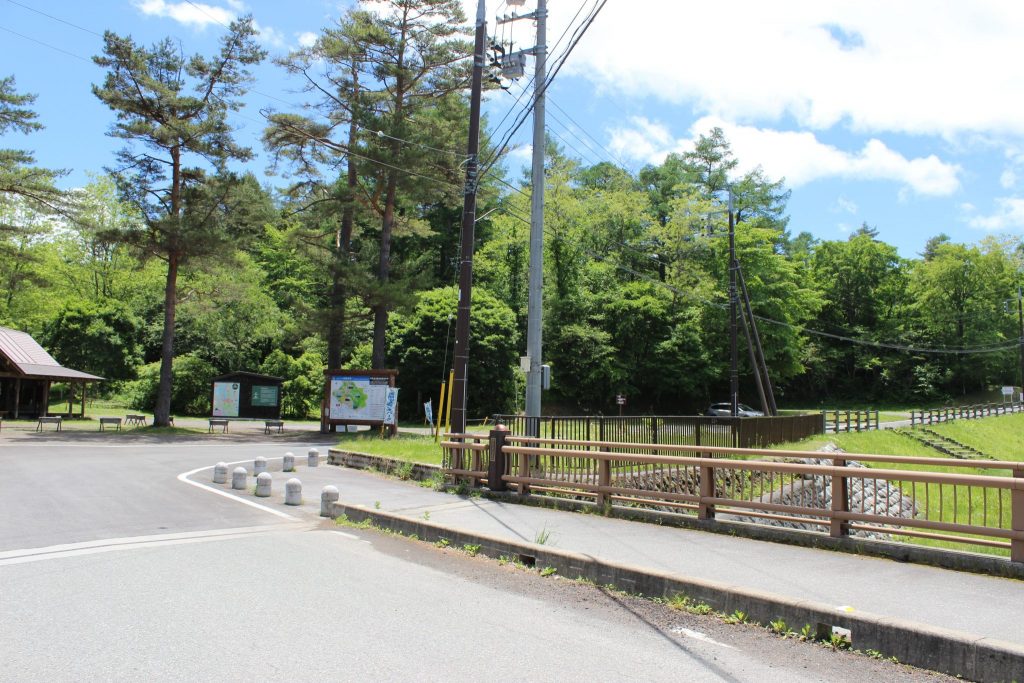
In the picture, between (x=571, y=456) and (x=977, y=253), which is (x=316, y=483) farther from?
(x=977, y=253)

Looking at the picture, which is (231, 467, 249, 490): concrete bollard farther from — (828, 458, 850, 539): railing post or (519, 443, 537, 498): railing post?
(828, 458, 850, 539): railing post

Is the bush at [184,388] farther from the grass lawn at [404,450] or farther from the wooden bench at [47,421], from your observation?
the grass lawn at [404,450]

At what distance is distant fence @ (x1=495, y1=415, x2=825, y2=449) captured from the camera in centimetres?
1583

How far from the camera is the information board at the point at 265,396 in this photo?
4328 centimetres

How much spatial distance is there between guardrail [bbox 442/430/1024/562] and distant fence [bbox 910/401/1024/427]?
28.3 metres

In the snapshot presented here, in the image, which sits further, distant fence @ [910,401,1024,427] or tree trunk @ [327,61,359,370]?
distant fence @ [910,401,1024,427]

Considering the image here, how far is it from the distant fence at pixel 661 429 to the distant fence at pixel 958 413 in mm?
19741

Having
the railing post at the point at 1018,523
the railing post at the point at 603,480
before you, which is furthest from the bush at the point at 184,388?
the railing post at the point at 1018,523

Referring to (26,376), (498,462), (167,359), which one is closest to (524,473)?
(498,462)

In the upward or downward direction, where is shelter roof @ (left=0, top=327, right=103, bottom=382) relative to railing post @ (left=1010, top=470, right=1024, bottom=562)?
upward

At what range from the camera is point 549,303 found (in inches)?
2031

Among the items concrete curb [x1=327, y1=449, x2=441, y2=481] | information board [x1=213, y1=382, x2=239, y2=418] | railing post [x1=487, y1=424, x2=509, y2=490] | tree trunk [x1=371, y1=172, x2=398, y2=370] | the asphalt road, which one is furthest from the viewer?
information board [x1=213, y1=382, x2=239, y2=418]

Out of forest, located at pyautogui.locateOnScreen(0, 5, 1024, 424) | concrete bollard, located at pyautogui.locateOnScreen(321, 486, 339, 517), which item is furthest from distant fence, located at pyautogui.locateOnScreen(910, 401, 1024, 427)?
concrete bollard, located at pyautogui.locateOnScreen(321, 486, 339, 517)

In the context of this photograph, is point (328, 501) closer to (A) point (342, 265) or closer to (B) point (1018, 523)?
(B) point (1018, 523)
